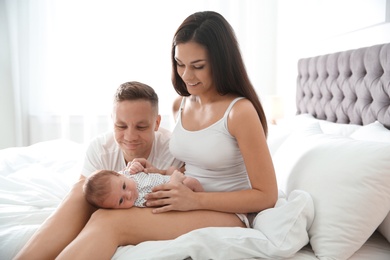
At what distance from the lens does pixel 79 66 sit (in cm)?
435

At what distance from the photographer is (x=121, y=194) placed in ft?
4.43

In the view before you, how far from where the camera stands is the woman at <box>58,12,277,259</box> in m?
1.33

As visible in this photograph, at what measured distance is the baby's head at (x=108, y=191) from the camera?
1332mm

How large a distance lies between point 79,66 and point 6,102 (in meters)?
0.96

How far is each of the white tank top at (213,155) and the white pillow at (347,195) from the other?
0.29 m

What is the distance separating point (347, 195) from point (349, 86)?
1160 millimetres

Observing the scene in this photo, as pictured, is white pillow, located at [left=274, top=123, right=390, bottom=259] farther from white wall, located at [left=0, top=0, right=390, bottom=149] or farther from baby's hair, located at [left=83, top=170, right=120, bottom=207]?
white wall, located at [left=0, top=0, right=390, bottom=149]

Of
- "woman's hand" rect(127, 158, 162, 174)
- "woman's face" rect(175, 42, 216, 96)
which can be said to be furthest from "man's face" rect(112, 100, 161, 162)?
"woman's face" rect(175, 42, 216, 96)

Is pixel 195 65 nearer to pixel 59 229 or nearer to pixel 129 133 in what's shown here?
pixel 129 133

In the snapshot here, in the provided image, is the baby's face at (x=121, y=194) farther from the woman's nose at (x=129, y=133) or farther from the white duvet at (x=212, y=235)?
the woman's nose at (x=129, y=133)

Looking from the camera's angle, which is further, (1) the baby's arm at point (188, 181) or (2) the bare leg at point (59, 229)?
(1) the baby's arm at point (188, 181)

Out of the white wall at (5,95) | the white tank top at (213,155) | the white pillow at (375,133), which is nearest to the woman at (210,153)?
A: the white tank top at (213,155)

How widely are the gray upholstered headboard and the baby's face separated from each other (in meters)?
1.38

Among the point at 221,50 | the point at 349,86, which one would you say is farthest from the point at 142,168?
the point at 349,86
